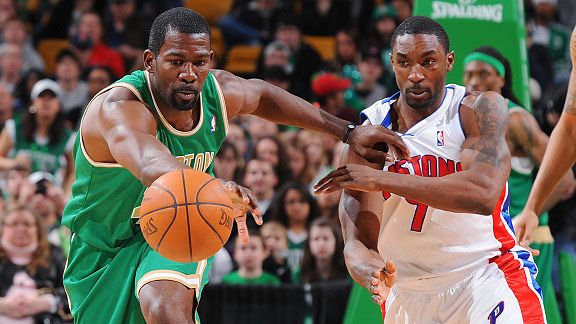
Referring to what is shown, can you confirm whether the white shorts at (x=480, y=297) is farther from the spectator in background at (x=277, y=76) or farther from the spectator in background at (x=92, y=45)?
the spectator in background at (x=92, y=45)

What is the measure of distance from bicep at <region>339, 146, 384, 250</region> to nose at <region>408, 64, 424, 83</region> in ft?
1.97

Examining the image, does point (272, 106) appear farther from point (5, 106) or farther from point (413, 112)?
point (5, 106)

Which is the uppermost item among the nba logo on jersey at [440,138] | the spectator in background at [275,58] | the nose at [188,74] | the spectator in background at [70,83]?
the nose at [188,74]

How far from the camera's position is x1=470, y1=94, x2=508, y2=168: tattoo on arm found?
498 cm

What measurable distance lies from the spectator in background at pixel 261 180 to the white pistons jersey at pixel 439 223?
434 centimetres

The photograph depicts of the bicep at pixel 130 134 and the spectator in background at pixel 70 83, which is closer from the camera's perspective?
the bicep at pixel 130 134

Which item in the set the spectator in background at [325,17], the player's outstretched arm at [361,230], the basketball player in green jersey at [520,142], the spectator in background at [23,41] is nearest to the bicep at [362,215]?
the player's outstretched arm at [361,230]

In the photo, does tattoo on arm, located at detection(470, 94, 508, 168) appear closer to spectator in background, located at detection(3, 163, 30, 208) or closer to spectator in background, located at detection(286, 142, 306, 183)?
spectator in background, located at detection(286, 142, 306, 183)

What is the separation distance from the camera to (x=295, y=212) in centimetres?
915

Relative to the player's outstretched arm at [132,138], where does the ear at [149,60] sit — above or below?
above

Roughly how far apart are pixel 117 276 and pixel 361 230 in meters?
1.25

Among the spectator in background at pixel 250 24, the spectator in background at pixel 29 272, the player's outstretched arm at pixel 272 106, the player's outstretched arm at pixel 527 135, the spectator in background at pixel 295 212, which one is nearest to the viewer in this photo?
the player's outstretched arm at pixel 272 106

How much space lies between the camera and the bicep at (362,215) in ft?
16.9

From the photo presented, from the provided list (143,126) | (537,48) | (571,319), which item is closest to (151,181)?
(143,126)
